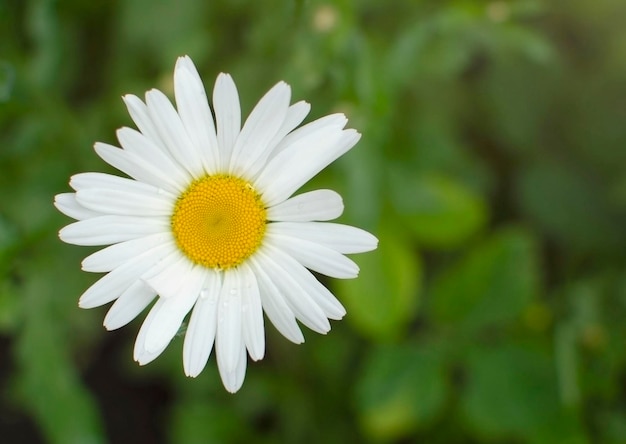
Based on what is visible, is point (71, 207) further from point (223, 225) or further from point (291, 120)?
point (291, 120)

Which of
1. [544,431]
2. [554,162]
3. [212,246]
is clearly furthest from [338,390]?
[212,246]

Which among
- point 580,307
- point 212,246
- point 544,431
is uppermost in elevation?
point 212,246

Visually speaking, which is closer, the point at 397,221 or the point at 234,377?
the point at 234,377

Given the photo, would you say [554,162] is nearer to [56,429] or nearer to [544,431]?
[544,431]

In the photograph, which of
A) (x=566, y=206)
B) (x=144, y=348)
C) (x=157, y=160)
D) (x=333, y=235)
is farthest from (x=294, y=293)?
(x=566, y=206)

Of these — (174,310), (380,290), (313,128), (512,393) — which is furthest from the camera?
(512,393)

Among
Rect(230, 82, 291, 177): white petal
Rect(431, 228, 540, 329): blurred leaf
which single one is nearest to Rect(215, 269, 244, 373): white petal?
Rect(230, 82, 291, 177): white petal

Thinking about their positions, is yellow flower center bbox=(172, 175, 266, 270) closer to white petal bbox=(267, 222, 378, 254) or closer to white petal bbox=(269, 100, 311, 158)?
white petal bbox=(267, 222, 378, 254)
